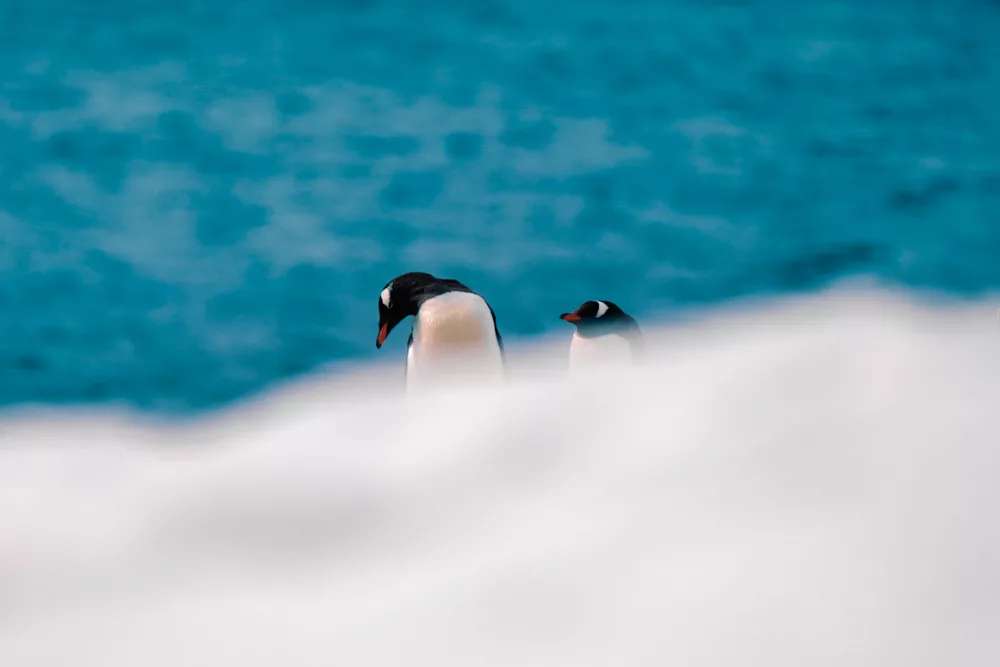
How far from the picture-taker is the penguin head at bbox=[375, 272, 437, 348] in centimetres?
297

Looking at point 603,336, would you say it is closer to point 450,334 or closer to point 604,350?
point 604,350

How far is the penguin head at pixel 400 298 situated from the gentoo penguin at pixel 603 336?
1.43 feet

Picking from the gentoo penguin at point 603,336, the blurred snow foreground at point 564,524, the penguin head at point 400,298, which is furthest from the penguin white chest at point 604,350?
the blurred snow foreground at point 564,524

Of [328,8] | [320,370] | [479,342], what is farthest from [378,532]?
[328,8]

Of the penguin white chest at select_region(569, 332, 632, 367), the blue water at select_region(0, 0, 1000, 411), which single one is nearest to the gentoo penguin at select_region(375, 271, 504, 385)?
the penguin white chest at select_region(569, 332, 632, 367)

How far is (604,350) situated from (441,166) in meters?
3.75

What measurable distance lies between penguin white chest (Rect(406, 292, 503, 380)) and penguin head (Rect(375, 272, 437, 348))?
0.52ft

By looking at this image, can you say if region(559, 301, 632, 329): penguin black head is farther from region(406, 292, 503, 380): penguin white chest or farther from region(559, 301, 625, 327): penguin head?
region(406, 292, 503, 380): penguin white chest

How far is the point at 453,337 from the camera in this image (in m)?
2.74

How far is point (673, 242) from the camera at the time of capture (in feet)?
20.1

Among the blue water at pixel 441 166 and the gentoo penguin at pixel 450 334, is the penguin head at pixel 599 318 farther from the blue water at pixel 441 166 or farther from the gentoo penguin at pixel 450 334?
the blue water at pixel 441 166

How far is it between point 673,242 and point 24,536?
5845 mm

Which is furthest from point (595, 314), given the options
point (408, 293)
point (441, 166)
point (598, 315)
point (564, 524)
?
point (441, 166)

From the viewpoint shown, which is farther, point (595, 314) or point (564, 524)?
point (595, 314)
